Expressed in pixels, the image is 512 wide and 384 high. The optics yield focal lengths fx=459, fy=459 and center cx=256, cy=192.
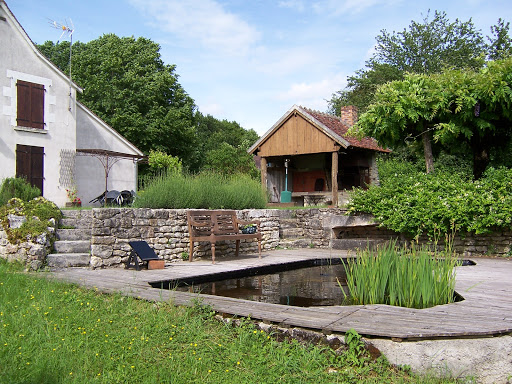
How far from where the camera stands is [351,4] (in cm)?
732

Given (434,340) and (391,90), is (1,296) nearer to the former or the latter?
(434,340)

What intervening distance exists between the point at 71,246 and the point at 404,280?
5.14 metres

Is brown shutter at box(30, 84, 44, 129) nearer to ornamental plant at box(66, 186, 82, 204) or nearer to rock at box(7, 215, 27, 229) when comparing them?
ornamental plant at box(66, 186, 82, 204)

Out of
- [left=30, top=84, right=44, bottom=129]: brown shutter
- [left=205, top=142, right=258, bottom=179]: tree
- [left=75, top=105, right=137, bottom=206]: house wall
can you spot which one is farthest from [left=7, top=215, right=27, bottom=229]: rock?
[left=205, top=142, right=258, bottom=179]: tree

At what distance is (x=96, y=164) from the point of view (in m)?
16.0

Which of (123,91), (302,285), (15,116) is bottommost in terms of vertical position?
(302,285)

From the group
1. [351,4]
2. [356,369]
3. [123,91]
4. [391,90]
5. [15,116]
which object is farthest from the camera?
[123,91]

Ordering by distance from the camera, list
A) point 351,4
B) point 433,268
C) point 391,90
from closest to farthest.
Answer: point 433,268, point 351,4, point 391,90

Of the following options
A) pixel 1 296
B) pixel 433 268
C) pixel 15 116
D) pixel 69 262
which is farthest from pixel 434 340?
pixel 15 116

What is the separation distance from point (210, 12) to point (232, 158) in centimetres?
1857

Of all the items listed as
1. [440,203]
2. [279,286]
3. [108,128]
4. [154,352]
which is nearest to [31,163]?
[108,128]

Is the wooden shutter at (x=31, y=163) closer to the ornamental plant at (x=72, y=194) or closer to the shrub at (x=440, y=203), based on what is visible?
the ornamental plant at (x=72, y=194)

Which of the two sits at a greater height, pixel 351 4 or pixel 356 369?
pixel 351 4

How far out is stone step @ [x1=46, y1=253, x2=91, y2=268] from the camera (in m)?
6.76
